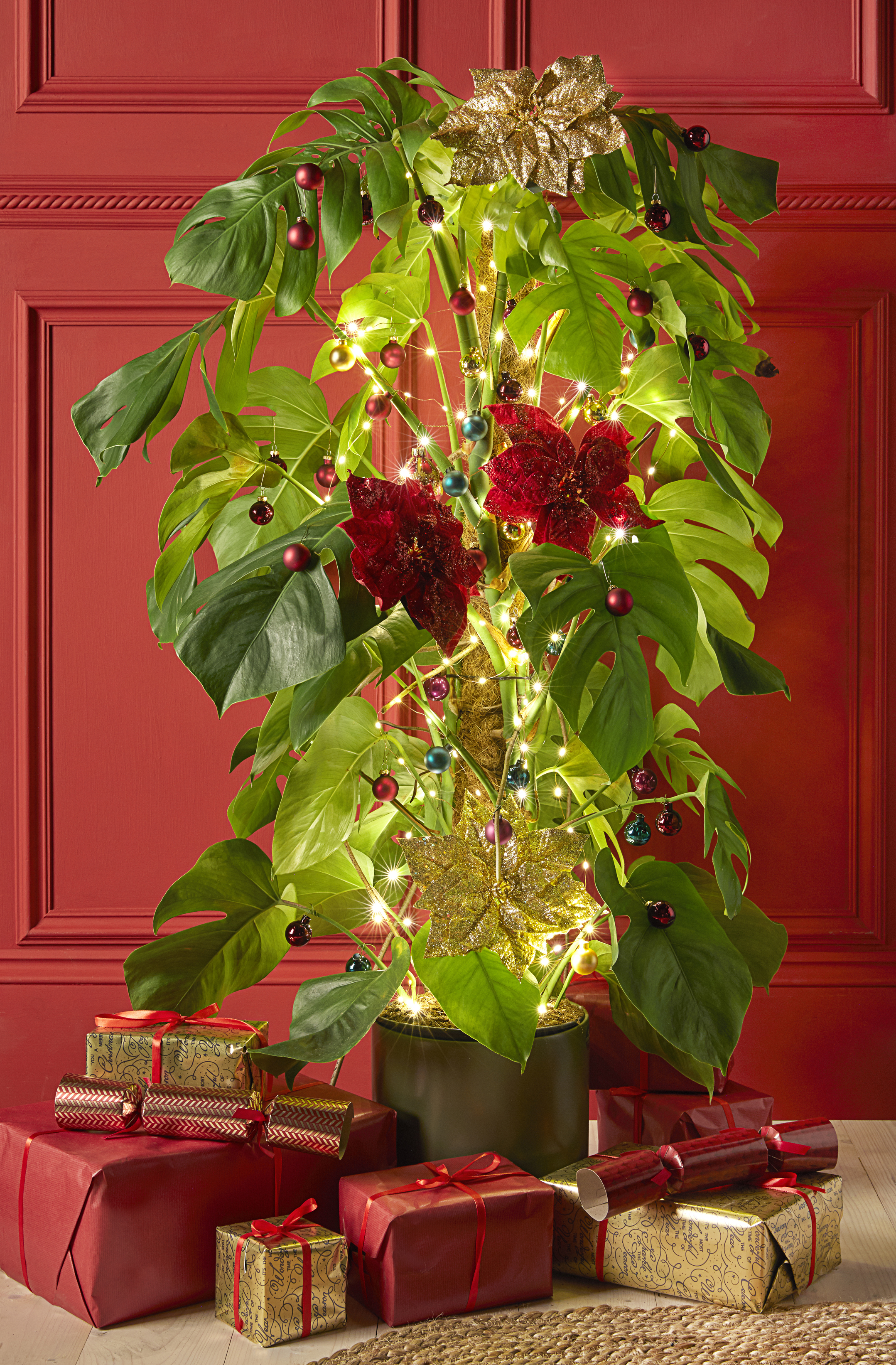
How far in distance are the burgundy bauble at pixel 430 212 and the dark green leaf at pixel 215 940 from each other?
2.37ft

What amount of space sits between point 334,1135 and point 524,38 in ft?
5.45

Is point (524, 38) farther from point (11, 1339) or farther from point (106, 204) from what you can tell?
point (11, 1339)

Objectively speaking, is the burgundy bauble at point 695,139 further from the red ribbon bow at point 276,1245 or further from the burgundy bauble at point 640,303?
the red ribbon bow at point 276,1245

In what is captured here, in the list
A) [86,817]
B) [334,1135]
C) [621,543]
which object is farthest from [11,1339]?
[621,543]

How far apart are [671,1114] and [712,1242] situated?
21 cm

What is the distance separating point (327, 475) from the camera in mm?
1384

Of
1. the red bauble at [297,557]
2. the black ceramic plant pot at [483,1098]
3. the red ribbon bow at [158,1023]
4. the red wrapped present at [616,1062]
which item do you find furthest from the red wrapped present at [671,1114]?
the red bauble at [297,557]

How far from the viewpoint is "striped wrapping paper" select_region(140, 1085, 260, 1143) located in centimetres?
119

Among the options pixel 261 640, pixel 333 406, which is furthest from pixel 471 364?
pixel 333 406

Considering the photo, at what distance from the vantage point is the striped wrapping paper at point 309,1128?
1204mm

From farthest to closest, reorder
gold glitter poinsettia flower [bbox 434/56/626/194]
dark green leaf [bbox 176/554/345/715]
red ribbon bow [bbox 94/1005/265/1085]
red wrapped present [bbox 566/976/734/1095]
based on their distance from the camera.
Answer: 1. red wrapped present [bbox 566/976/734/1095]
2. red ribbon bow [bbox 94/1005/265/1085]
3. gold glitter poinsettia flower [bbox 434/56/626/194]
4. dark green leaf [bbox 176/554/345/715]

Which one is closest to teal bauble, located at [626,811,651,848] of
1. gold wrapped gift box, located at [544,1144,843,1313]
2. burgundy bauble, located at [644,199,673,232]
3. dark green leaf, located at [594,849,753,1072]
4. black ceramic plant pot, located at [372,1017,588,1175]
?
dark green leaf, located at [594,849,753,1072]

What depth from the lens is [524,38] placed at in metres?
1.81

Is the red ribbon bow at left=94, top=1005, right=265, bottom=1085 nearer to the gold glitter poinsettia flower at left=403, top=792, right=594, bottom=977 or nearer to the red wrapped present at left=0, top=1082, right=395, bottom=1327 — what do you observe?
the red wrapped present at left=0, top=1082, right=395, bottom=1327
